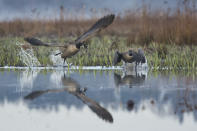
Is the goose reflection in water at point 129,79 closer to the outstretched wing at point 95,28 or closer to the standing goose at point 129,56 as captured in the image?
the standing goose at point 129,56

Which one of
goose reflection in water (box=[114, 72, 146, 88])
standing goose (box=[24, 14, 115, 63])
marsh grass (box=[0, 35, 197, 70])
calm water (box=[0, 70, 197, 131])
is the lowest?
calm water (box=[0, 70, 197, 131])

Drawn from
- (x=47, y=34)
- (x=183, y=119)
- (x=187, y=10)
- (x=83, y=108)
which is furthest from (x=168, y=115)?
(x=47, y=34)

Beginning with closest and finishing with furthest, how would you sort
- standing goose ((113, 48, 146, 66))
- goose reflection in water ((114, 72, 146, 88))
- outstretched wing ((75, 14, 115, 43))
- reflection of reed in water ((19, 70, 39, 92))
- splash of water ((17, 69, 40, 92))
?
splash of water ((17, 69, 40, 92)) → reflection of reed in water ((19, 70, 39, 92)) → goose reflection in water ((114, 72, 146, 88)) → outstretched wing ((75, 14, 115, 43)) → standing goose ((113, 48, 146, 66))

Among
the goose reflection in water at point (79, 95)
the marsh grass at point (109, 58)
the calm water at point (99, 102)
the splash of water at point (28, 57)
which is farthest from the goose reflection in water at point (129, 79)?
the splash of water at point (28, 57)

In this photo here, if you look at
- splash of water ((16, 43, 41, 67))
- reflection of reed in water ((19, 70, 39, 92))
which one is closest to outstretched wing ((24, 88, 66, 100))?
reflection of reed in water ((19, 70, 39, 92))

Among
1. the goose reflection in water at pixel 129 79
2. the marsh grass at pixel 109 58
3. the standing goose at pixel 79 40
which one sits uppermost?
the standing goose at pixel 79 40

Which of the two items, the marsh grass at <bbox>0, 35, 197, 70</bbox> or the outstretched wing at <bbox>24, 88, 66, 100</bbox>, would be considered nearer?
the outstretched wing at <bbox>24, 88, 66, 100</bbox>

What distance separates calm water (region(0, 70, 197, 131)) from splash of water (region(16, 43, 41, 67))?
83.2 inches

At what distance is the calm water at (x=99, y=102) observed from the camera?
4.66 m

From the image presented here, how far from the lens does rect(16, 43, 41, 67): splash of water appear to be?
10688 mm

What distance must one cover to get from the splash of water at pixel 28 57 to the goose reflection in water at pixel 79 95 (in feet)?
8.67

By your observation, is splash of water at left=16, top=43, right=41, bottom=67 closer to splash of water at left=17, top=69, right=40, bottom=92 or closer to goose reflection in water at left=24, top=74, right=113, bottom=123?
splash of water at left=17, top=69, right=40, bottom=92

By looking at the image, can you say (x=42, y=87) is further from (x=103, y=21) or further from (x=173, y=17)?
(x=173, y=17)

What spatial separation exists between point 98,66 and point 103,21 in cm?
140
